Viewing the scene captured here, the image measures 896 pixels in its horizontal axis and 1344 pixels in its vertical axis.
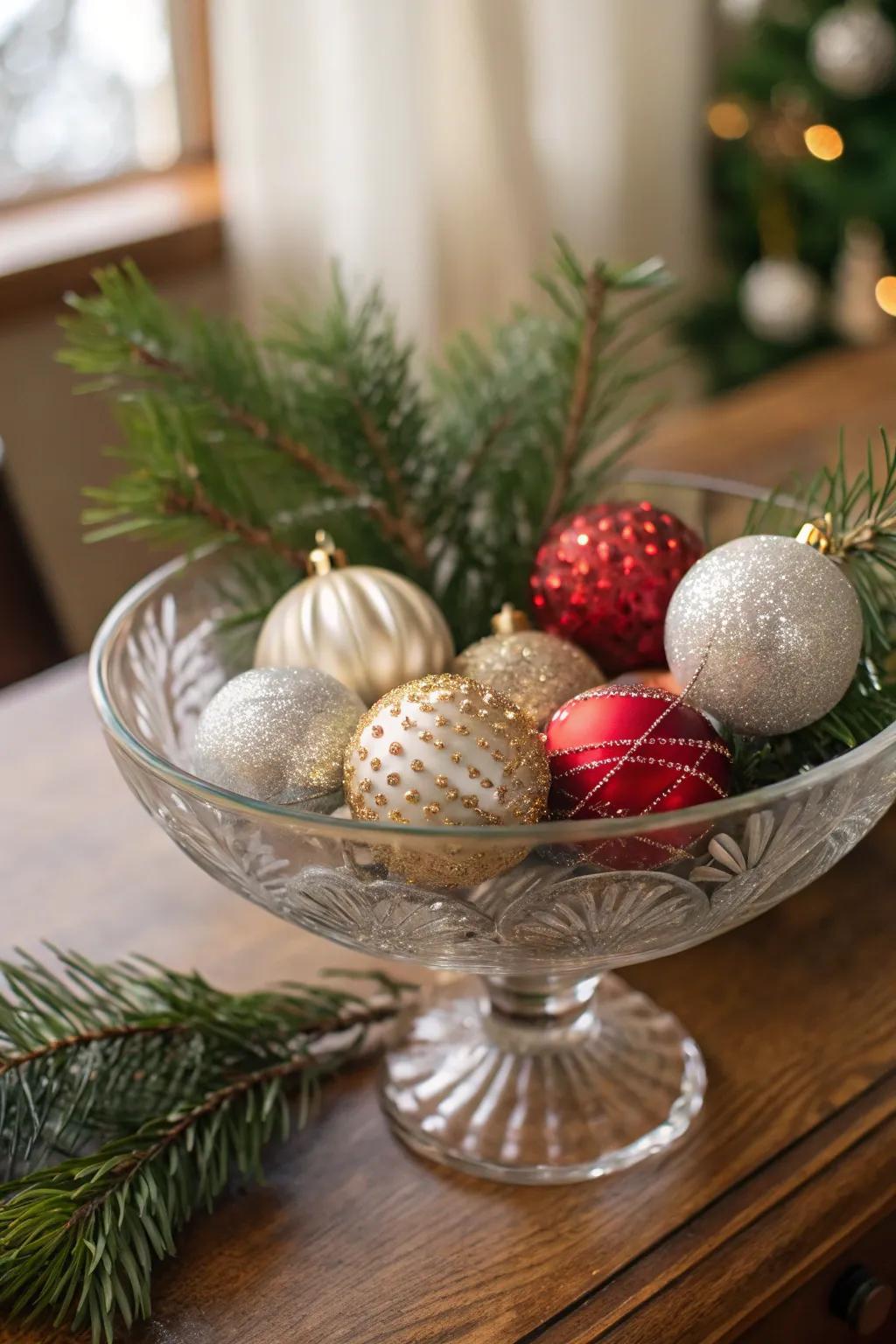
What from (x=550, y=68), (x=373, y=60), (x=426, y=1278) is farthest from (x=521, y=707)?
(x=550, y=68)

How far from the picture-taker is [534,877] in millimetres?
403

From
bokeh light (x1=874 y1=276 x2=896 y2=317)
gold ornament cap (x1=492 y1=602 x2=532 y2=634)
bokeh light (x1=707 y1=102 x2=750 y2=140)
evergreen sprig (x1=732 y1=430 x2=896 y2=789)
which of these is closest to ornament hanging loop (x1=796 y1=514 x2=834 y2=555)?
evergreen sprig (x1=732 y1=430 x2=896 y2=789)

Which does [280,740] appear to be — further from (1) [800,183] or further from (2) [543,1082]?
(1) [800,183]

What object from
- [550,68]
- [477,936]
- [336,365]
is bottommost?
[477,936]

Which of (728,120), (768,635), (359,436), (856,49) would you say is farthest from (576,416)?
(728,120)

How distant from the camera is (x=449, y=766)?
0.42 metres

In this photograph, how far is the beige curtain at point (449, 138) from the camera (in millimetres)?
1551

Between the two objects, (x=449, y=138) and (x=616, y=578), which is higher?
(x=449, y=138)

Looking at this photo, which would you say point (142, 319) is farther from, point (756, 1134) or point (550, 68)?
point (550, 68)

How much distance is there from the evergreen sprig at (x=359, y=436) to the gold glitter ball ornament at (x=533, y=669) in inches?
3.7

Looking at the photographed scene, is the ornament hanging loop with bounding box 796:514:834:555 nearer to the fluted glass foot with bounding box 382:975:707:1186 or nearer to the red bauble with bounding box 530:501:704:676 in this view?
the red bauble with bounding box 530:501:704:676

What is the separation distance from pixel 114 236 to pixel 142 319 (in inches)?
42.4

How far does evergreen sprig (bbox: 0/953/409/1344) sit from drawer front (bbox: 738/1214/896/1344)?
0.17 meters

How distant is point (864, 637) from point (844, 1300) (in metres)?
0.23
